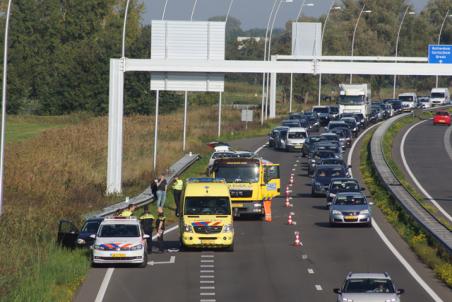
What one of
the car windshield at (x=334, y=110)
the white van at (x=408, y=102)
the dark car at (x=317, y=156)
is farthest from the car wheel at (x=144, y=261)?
the white van at (x=408, y=102)

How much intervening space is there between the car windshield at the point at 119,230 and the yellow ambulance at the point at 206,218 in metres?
3.46

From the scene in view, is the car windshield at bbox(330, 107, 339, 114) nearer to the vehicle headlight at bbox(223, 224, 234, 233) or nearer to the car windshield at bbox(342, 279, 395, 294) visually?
the vehicle headlight at bbox(223, 224, 234, 233)

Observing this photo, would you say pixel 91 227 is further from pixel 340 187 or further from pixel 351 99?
pixel 351 99

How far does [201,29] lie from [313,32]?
46873 millimetres

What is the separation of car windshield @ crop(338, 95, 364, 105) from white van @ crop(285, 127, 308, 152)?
69.9 feet

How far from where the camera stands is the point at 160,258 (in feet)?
123

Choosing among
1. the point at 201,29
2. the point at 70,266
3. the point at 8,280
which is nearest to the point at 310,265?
the point at 70,266

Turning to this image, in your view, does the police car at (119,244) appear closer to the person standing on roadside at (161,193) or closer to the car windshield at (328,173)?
the person standing on roadside at (161,193)

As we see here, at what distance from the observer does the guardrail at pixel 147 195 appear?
44509mm

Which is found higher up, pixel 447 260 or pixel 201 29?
pixel 201 29

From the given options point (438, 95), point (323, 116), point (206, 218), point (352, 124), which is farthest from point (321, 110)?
point (206, 218)

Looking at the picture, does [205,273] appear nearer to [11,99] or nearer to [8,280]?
[8,280]

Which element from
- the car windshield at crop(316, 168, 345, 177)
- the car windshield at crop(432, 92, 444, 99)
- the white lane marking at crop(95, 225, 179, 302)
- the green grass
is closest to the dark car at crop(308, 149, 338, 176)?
the car windshield at crop(316, 168, 345, 177)

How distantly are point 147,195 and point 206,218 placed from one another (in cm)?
1387
